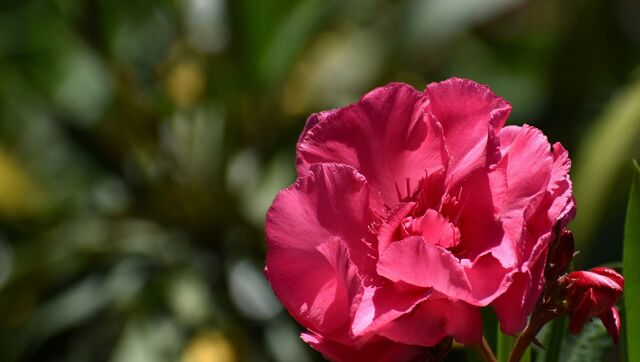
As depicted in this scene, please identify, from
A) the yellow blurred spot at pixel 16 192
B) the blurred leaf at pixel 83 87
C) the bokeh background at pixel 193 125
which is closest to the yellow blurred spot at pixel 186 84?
the bokeh background at pixel 193 125

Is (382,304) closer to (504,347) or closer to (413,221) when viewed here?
(413,221)

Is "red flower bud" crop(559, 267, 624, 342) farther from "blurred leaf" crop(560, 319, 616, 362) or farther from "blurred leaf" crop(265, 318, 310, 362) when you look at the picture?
"blurred leaf" crop(265, 318, 310, 362)

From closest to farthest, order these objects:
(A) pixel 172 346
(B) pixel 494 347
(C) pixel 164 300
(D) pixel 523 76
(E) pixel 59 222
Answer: (B) pixel 494 347, (A) pixel 172 346, (C) pixel 164 300, (E) pixel 59 222, (D) pixel 523 76

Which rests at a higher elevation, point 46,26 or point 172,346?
point 46,26

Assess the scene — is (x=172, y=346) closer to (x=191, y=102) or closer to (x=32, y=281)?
(x=32, y=281)

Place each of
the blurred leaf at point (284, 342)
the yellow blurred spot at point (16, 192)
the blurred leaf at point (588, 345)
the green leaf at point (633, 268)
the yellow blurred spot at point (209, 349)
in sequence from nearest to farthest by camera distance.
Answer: the green leaf at point (633, 268) → the blurred leaf at point (588, 345) → the yellow blurred spot at point (209, 349) → the blurred leaf at point (284, 342) → the yellow blurred spot at point (16, 192)

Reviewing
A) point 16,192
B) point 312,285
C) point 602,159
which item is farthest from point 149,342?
point 312,285

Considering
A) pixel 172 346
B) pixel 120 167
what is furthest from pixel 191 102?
pixel 172 346

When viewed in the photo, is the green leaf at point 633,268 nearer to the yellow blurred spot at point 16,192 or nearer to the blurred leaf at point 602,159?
the blurred leaf at point 602,159
